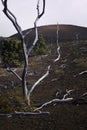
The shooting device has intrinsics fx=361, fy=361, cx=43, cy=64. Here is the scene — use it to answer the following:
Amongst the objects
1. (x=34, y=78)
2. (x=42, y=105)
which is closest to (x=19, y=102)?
(x=42, y=105)

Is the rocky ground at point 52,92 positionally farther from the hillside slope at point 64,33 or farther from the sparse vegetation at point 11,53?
the hillside slope at point 64,33

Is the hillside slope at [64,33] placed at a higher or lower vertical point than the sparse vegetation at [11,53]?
lower

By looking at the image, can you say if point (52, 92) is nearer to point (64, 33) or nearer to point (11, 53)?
point (11, 53)

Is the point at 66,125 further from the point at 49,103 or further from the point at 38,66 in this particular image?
the point at 38,66

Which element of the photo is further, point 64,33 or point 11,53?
point 64,33

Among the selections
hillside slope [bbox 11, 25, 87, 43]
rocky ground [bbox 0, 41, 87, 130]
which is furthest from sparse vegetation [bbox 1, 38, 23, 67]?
hillside slope [bbox 11, 25, 87, 43]

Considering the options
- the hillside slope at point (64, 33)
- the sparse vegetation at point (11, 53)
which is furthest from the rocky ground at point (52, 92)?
the hillside slope at point (64, 33)

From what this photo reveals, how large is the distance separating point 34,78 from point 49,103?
31.2 ft

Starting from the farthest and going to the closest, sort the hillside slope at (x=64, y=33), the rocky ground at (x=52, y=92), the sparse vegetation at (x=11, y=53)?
the hillside slope at (x=64, y=33)
the sparse vegetation at (x=11, y=53)
the rocky ground at (x=52, y=92)

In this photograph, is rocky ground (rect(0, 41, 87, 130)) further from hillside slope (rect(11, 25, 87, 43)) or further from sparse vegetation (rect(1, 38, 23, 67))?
hillside slope (rect(11, 25, 87, 43))

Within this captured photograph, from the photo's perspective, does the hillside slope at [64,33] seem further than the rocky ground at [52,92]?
Yes

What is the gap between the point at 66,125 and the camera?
11500mm

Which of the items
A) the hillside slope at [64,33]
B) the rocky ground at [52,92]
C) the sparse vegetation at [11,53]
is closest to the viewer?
the rocky ground at [52,92]

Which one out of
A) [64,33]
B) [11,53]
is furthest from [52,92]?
[64,33]
